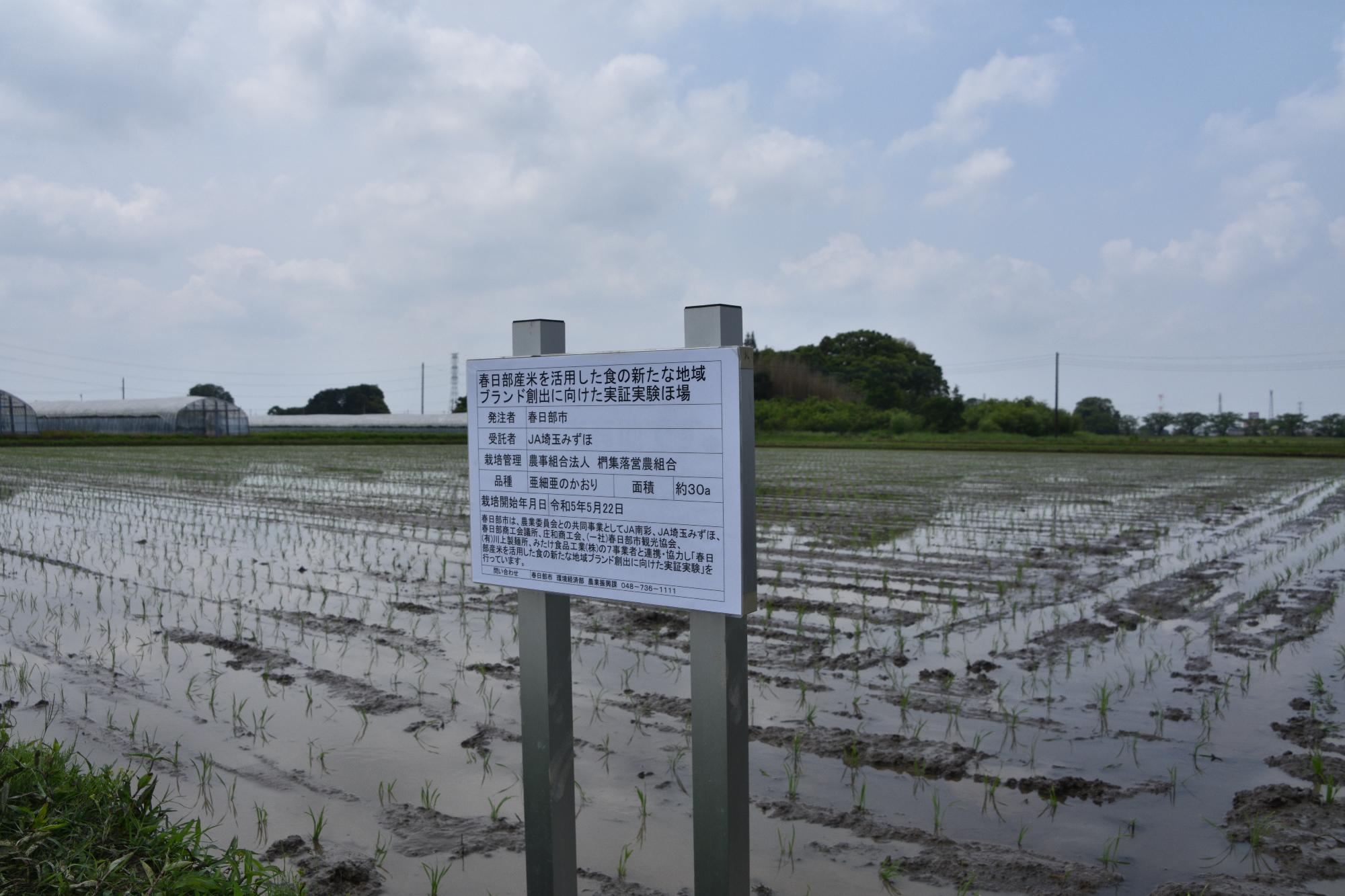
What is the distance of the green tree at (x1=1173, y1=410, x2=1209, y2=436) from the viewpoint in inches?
2266

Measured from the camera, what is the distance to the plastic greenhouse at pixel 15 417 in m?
39.4

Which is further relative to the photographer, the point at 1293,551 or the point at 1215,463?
the point at 1215,463

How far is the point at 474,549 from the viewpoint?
319 centimetres

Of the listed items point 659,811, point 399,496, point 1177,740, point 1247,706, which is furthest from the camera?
point 399,496

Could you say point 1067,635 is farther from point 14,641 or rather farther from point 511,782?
point 14,641

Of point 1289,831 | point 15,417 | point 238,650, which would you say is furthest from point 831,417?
point 1289,831

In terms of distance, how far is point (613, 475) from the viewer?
283cm

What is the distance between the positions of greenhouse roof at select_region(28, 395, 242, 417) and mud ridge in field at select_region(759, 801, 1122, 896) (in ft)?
146

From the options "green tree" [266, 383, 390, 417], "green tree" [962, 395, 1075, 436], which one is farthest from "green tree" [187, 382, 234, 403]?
"green tree" [962, 395, 1075, 436]

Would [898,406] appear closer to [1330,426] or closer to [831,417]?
[831,417]

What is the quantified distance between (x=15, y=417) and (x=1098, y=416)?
58.0 meters

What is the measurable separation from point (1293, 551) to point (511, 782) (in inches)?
383

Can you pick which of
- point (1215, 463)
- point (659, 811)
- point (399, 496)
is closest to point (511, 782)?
point (659, 811)

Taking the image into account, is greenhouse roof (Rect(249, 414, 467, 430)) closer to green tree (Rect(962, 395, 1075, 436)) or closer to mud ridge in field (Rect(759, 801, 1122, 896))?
green tree (Rect(962, 395, 1075, 436))
